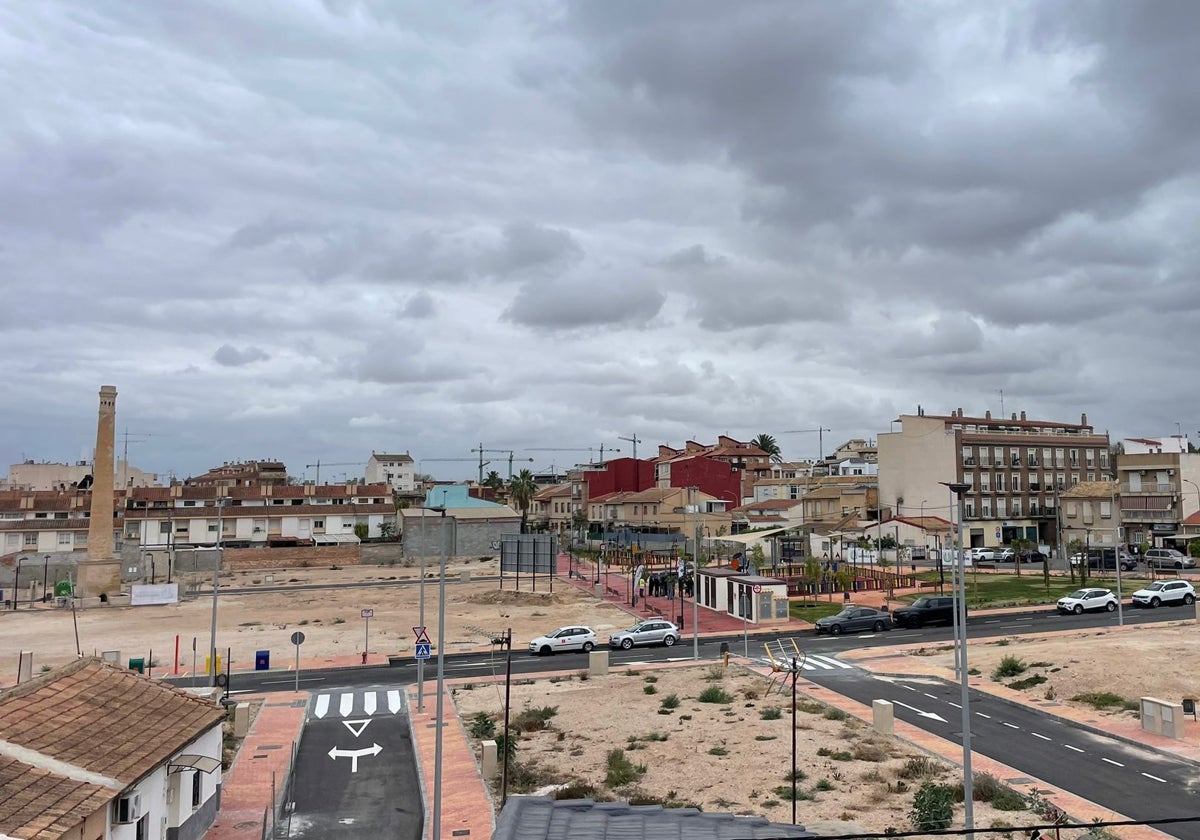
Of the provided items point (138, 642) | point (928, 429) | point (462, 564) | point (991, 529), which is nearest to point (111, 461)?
point (138, 642)

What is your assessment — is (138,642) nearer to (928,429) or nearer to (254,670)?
(254,670)

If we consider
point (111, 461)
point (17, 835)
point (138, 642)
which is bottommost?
point (138, 642)

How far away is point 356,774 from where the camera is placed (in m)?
26.5

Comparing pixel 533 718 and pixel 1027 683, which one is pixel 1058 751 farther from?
pixel 533 718

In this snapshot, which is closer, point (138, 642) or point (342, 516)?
point (138, 642)

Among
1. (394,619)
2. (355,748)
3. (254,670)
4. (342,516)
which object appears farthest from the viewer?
(342,516)

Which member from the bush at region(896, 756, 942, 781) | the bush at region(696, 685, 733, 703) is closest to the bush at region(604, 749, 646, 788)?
the bush at region(896, 756, 942, 781)

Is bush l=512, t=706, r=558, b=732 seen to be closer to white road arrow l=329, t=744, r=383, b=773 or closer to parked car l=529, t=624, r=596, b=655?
white road arrow l=329, t=744, r=383, b=773

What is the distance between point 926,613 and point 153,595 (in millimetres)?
59498

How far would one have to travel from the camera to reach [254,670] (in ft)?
142

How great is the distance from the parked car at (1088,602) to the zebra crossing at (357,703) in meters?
40.1

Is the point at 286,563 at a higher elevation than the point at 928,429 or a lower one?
lower

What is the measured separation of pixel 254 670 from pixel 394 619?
17658mm

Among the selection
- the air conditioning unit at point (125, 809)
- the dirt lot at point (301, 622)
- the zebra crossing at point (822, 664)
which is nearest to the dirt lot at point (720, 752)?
the zebra crossing at point (822, 664)
